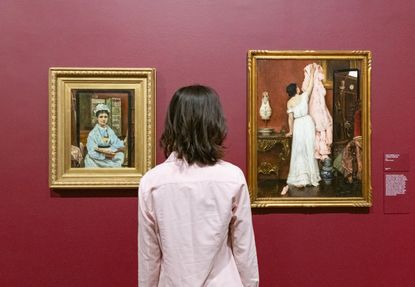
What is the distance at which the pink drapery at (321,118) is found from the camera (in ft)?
7.68

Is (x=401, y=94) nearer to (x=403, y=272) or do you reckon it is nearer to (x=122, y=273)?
(x=403, y=272)

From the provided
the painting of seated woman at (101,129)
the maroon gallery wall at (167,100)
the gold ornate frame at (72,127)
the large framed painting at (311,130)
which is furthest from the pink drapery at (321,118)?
the painting of seated woman at (101,129)

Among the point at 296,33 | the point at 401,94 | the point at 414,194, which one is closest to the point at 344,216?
the point at 414,194

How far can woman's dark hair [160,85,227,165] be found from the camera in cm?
161

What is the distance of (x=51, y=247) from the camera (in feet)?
7.64

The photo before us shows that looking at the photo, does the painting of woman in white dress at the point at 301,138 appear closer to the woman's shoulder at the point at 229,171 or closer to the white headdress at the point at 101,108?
the woman's shoulder at the point at 229,171

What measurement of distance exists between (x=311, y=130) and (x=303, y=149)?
0.34ft

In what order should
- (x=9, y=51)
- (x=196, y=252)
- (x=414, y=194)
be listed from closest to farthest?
(x=196, y=252), (x=9, y=51), (x=414, y=194)

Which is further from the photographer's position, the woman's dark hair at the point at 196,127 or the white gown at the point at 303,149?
the white gown at the point at 303,149

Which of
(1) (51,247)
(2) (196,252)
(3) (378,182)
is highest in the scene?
(3) (378,182)

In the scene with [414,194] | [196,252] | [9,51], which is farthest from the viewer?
[414,194]

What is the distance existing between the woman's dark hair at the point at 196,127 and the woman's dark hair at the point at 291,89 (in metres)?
0.79

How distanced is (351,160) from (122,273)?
1.29m

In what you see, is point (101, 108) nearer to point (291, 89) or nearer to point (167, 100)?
point (167, 100)
